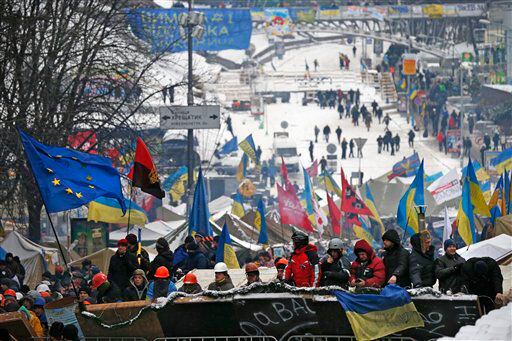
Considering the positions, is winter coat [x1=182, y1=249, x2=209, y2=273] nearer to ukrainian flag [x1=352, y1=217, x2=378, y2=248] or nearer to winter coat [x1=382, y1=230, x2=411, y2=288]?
winter coat [x1=382, y1=230, x2=411, y2=288]

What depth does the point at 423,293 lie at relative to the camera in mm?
14016

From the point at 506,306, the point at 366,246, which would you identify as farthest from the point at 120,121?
the point at 506,306

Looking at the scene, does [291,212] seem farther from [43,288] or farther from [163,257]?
[163,257]

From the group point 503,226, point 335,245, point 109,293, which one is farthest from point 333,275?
point 503,226

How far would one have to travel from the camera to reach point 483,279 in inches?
587

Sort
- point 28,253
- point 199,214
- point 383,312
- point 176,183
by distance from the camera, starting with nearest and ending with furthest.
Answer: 1. point 383,312
2. point 199,214
3. point 28,253
4. point 176,183

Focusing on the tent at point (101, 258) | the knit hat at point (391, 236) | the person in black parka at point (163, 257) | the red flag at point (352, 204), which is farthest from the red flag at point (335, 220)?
the knit hat at point (391, 236)

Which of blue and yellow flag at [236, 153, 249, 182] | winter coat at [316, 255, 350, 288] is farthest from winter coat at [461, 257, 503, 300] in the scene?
blue and yellow flag at [236, 153, 249, 182]

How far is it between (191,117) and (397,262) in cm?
1561

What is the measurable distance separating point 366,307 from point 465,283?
1424mm

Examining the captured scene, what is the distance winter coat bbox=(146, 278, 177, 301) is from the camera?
1581 centimetres

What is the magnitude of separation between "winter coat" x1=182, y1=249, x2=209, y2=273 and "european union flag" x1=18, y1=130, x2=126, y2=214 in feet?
10.4

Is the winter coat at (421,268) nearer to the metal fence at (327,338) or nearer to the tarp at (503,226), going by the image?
the metal fence at (327,338)

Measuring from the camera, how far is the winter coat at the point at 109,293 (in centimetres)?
1620
